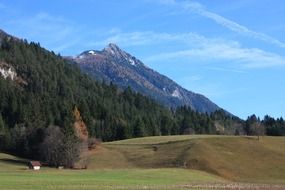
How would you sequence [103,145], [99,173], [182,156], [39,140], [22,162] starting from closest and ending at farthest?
[99,173]
[182,156]
[22,162]
[103,145]
[39,140]

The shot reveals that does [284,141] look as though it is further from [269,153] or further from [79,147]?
[79,147]

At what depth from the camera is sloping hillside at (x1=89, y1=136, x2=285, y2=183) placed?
371 ft

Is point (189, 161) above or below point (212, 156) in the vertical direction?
below

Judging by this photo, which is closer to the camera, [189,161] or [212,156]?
[189,161]

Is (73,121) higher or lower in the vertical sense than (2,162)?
higher

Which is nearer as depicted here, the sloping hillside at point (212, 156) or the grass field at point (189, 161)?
the grass field at point (189, 161)

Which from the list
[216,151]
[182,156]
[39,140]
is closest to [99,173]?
[182,156]

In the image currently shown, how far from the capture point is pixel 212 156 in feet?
405

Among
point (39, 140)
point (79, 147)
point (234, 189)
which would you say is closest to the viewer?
point (234, 189)

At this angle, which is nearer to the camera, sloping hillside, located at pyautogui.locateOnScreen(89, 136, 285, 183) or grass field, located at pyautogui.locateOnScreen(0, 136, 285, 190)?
grass field, located at pyautogui.locateOnScreen(0, 136, 285, 190)

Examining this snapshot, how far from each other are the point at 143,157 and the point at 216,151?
16111mm

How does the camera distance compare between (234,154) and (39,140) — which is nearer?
(234,154)

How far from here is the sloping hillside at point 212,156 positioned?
113 m

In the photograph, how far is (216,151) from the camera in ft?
425
